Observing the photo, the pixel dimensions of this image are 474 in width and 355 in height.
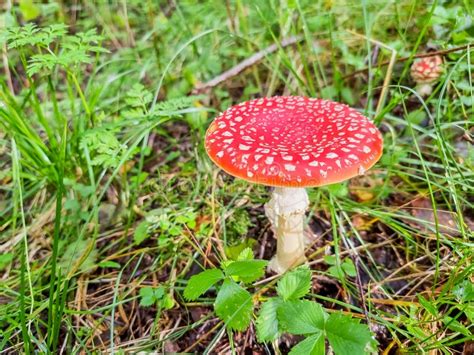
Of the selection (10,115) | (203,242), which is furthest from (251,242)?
(10,115)

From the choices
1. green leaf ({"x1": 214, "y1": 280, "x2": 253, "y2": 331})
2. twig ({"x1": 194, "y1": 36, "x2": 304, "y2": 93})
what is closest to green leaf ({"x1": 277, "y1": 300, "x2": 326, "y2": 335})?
green leaf ({"x1": 214, "y1": 280, "x2": 253, "y2": 331})

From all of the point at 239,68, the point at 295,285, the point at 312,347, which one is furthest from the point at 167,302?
the point at 239,68

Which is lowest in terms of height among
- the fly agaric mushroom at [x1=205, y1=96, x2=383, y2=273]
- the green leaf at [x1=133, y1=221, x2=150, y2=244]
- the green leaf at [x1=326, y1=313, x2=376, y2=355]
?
the green leaf at [x1=133, y1=221, x2=150, y2=244]

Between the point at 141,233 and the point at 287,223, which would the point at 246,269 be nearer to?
the point at 287,223

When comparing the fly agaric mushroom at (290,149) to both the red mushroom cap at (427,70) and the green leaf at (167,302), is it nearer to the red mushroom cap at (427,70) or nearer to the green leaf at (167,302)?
the green leaf at (167,302)

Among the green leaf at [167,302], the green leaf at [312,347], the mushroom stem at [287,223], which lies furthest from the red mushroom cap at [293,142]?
the green leaf at [167,302]

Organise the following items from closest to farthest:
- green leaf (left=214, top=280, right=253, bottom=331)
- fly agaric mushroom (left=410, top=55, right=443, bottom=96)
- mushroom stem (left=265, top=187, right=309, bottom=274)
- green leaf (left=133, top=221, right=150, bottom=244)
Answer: green leaf (left=214, top=280, right=253, bottom=331)
mushroom stem (left=265, top=187, right=309, bottom=274)
green leaf (left=133, top=221, right=150, bottom=244)
fly agaric mushroom (left=410, top=55, right=443, bottom=96)

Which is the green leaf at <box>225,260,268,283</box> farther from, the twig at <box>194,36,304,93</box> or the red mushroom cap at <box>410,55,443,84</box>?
the red mushroom cap at <box>410,55,443,84</box>
